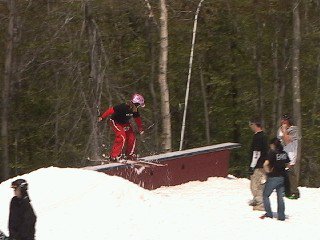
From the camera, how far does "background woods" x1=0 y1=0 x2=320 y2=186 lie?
84.2ft

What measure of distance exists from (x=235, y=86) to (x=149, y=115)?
989 cm

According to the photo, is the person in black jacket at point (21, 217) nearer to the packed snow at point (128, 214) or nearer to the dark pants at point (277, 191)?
the packed snow at point (128, 214)

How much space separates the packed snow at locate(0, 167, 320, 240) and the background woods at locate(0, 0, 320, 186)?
8.10 meters

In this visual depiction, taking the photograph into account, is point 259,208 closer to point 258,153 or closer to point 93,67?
point 258,153

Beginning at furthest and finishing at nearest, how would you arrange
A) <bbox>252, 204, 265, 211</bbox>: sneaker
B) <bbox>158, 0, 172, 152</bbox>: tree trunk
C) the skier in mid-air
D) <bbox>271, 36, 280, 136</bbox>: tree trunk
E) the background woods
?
<bbox>271, 36, 280, 136</bbox>: tree trunk
the background woods
<bbox>158, 0, 172, 152</bbox>: tree trunk
the skier in mid-air
<bbox>252, 204, 265, 211</bbox>: sneaker

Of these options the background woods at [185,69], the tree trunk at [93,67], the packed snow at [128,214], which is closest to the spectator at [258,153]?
the packed snow at [128,214]

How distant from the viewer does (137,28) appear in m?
31.3

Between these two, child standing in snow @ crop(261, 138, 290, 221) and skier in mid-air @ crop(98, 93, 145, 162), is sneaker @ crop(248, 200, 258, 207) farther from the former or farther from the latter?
skier in mid-air @ crop(98, 93, 145, 162)

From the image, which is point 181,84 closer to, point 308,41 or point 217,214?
point 308,41

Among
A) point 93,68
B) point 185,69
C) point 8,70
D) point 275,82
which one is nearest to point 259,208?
point 93,68

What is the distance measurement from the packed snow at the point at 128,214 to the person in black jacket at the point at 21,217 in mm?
2445

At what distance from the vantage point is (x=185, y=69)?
36219 millimetres

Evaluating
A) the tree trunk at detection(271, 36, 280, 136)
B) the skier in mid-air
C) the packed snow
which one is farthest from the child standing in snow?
the tree trunk at detection(271, 36, 280, 136)

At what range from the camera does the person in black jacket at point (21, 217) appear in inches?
353
